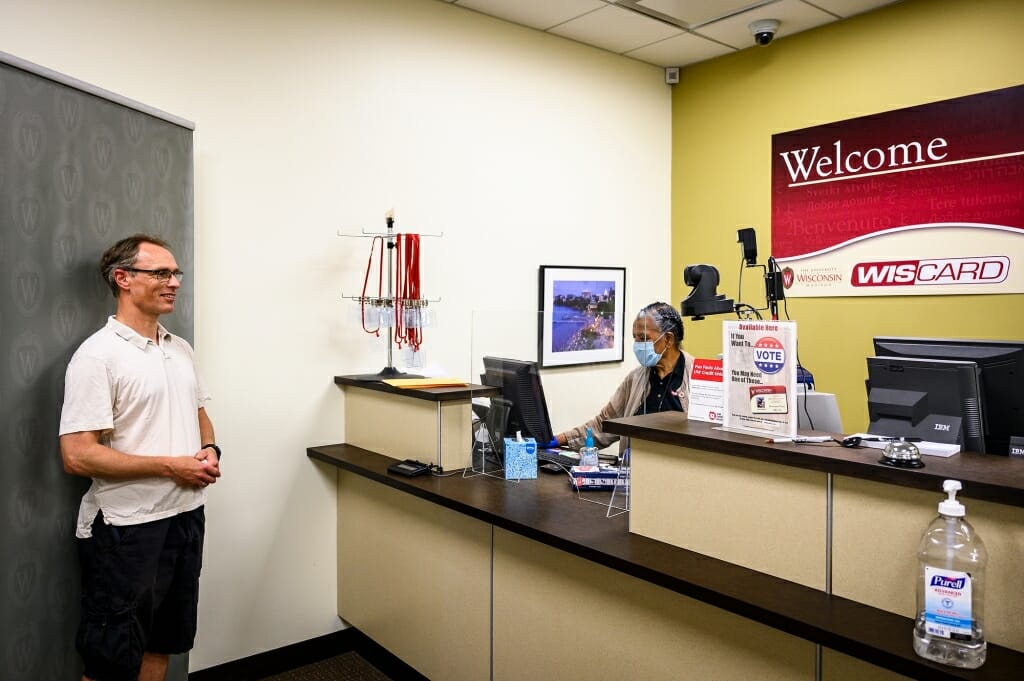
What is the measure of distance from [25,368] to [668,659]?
194 centimetres

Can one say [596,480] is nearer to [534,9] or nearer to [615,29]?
[534,9]

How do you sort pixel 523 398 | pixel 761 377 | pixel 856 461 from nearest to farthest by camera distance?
pixel 856 461 < pixel 761 377 < pixel 523 398

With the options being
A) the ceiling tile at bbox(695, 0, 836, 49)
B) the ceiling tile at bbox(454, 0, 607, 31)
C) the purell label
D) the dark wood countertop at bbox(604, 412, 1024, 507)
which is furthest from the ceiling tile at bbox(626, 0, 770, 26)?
the purell label

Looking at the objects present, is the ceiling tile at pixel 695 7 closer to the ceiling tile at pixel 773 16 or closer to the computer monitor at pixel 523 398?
the ceiling tile at pixel 773 16

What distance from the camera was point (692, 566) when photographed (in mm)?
1854

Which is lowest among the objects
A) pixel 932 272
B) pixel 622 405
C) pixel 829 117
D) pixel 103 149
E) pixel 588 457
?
pixel 588 457

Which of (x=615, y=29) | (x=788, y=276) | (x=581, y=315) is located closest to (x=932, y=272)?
(x=788, y=276)

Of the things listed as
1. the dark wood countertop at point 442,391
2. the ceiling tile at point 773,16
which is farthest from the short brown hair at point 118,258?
the ceiling tile at point 773,16

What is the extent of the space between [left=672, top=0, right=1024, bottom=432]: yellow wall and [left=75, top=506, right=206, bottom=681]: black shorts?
10.6ft

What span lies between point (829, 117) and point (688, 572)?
3.03m

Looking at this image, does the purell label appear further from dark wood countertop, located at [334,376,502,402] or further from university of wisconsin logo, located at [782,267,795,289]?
university of wisconsin logo, located at [782,267,795,289]

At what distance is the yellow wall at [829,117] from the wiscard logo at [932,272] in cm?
9

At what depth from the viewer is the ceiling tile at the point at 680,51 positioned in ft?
13.8

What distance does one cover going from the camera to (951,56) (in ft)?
11.5
